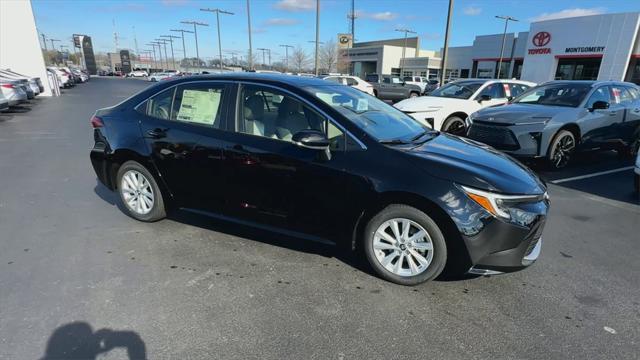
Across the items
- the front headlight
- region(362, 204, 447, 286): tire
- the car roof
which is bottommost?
region(362, 204, 447, 286): tire

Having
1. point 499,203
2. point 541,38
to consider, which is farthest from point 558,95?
point 541,38

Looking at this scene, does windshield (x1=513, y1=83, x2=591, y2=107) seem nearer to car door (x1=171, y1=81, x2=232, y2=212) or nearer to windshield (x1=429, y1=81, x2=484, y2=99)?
A: windshield (x1=429, y1=81, x2=484, y2=99)

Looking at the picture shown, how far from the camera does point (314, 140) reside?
3.02 m

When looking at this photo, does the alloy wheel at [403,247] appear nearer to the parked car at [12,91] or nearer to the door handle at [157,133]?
the door handle at [157,133]

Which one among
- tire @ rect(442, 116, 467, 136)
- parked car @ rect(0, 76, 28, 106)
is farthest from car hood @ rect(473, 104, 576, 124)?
parked car @ rect(0, 76, 28, 106)

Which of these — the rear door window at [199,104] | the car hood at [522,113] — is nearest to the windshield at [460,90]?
the car hood at [522,113]

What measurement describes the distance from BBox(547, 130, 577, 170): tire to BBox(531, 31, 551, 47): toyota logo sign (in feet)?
115

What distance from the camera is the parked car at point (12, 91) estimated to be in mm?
13591

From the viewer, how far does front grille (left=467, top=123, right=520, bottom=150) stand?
662 cm

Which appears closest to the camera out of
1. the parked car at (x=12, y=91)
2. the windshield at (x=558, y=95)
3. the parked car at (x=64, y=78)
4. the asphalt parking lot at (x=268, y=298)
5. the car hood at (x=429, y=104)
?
the asphalt parking lot at (x=268, y=298)

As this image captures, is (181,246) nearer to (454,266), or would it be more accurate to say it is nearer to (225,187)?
(225,187)

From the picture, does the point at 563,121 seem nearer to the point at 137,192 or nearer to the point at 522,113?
the point at 522,113

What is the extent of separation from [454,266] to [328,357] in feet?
4.19

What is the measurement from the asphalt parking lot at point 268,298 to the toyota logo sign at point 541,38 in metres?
38.1
